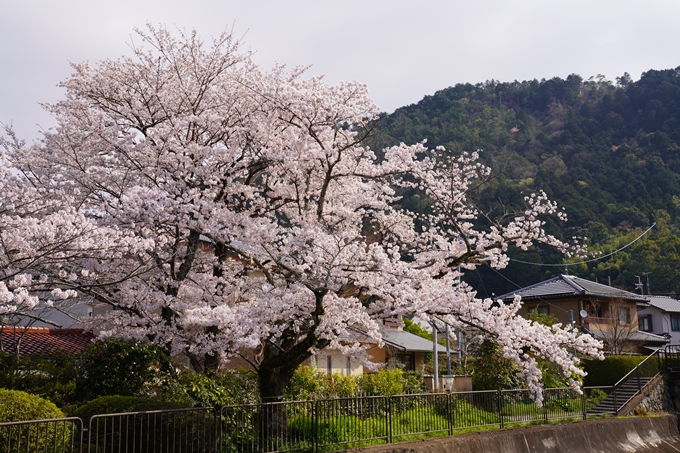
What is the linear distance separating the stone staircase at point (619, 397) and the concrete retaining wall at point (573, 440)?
48.2 inches

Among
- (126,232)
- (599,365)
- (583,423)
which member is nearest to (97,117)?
(126,232)

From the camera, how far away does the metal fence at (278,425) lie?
915cm

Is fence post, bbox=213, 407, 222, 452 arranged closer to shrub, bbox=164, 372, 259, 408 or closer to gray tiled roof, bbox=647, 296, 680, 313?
shrub, bbox=164, 372, 259, 408

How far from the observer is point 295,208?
60.4 feet

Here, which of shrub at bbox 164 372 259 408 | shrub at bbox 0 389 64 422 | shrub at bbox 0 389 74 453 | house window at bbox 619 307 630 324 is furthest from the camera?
house window at bbox 619 307 630 324

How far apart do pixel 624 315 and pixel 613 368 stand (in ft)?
58.5

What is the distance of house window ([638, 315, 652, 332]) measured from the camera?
5516 centimetres

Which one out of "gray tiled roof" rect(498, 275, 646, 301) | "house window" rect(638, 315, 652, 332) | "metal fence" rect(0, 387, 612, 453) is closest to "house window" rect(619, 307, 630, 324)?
"gray tiled roof" rect(498, 275, 646, 301)

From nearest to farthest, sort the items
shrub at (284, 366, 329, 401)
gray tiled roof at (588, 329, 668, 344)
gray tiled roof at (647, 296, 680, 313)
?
shrub at (284, 366, 329, 401) → gray tiled roof at (588, 329, 668, 344) → gray tiled roof at (647, 296, 680, 313)

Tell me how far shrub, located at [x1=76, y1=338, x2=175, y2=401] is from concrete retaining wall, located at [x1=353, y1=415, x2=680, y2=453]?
5.07 meters

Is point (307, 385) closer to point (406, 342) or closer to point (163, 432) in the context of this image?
point (163, 432)

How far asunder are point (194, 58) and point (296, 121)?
374 centimetres

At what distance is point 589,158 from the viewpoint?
233 ft

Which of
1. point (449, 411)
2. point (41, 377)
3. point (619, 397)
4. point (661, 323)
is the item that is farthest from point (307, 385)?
point (661, 323)
